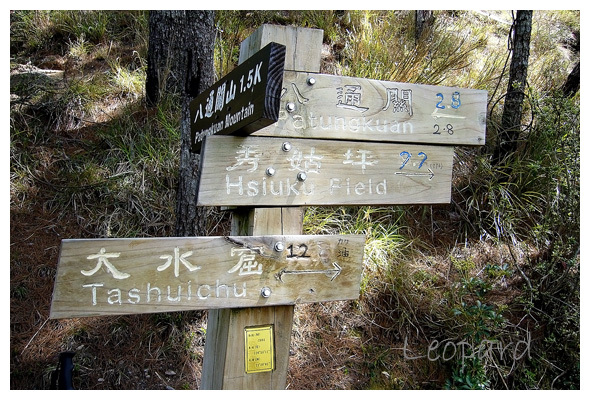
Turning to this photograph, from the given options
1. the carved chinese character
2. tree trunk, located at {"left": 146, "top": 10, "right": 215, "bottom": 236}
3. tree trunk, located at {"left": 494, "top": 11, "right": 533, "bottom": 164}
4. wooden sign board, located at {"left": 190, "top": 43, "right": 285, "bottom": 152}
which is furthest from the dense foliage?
wooden sign board, located at {"left": 190, "top": 43, "right": 285, "bottom": 152}

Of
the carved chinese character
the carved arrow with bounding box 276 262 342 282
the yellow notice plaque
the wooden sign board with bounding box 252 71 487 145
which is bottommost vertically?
the yellow notice plaque

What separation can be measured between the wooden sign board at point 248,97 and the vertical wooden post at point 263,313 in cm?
27

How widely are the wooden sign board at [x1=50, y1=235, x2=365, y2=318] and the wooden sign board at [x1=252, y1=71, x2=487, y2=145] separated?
1.65 feet

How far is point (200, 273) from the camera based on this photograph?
83.9 inches

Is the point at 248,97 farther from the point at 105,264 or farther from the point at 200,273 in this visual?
the point at 105,264

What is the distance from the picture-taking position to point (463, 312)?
158 inches

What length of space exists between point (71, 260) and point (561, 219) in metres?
3.99

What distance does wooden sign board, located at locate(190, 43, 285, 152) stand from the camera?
196cm

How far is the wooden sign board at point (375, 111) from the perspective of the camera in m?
2.29

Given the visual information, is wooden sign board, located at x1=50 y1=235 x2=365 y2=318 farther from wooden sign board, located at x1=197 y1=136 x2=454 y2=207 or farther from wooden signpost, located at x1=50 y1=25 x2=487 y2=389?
wooden sign board, located at x1=197 y1=136 x2=454 y2=207

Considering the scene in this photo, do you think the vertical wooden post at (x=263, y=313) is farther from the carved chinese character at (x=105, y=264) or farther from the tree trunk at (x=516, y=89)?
the tree trunk at (x=516, y=89)

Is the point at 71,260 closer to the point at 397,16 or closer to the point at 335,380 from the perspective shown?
the point at 335,380

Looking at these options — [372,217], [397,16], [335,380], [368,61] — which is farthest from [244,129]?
[397,16]

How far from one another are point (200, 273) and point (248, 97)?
750 millimetres
